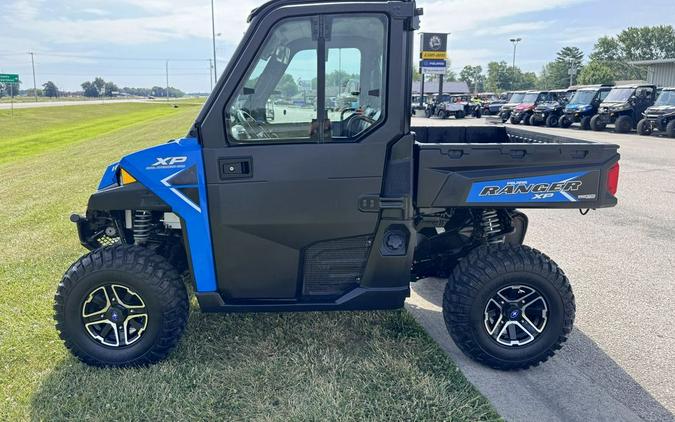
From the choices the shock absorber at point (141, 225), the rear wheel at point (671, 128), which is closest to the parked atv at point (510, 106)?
the rear wheel at point (671, 128)

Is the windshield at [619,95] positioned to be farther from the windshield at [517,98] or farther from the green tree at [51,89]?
the green tree at [51,89]

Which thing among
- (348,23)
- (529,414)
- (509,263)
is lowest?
(529,414)

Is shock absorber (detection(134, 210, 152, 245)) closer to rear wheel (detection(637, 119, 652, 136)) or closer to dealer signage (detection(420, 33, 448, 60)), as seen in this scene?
rear wheel (detection(637, 119, 652, 136))

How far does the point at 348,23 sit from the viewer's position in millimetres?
2990

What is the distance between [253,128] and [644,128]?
2126 centimetres

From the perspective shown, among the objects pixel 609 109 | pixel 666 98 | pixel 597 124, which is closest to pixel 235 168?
pixel 666 98

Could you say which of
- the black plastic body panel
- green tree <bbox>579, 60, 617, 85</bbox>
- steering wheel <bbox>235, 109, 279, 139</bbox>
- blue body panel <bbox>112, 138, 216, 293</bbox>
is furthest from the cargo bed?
green tree <bbox>579, 60, 617, 85</bbox>

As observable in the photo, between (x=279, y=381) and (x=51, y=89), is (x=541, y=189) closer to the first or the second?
(x=279, y=381)

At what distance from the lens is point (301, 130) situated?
10.1 feet

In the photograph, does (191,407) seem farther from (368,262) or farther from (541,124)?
(541,124)

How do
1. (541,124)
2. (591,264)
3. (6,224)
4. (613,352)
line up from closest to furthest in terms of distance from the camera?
(613,352) → (591,264) → (6,224) → (541,124)

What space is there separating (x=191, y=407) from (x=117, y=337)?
79 cm

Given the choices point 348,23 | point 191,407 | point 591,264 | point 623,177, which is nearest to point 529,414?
point 191,407

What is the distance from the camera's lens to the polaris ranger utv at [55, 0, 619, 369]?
3.03 meters
